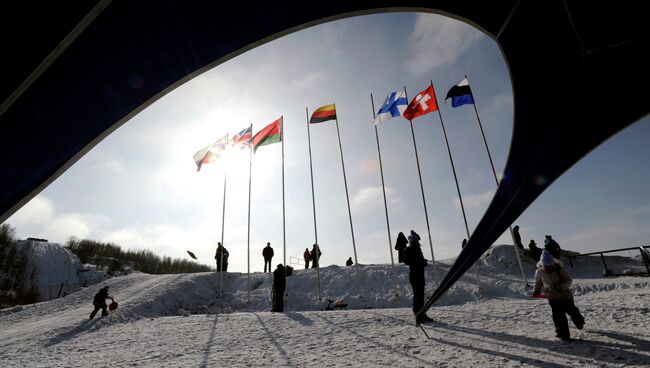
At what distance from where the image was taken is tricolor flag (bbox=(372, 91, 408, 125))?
603 inches

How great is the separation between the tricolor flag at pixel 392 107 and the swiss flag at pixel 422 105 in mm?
408

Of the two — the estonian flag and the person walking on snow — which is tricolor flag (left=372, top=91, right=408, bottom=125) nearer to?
the estonian flag

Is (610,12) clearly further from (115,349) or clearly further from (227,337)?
(115,349)

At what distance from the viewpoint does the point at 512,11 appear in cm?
264

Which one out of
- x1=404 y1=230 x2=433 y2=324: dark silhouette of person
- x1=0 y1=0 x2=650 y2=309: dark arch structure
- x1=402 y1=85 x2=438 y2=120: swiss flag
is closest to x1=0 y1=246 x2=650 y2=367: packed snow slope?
x1=404 y1=230 x2=433 y2=324: dark silhouette of person

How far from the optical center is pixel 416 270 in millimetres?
7637

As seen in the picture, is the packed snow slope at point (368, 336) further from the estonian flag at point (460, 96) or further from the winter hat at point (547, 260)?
the estonian flag at point (460, 96)

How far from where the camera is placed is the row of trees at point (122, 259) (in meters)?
64.1

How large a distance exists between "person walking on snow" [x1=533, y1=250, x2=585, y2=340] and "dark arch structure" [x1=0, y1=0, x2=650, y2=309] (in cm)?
317

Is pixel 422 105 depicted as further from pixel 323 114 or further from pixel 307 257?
pixel 307 257

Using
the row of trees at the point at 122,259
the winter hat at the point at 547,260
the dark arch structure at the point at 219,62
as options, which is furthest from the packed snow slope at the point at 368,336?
the row of trees at the point at 122,259

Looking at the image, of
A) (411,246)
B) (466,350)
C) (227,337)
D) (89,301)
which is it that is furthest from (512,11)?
(89,301)

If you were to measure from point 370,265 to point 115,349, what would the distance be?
13666 mm

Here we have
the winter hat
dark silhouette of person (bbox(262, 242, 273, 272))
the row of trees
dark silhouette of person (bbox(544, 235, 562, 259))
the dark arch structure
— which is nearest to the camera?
the dark arch structure
